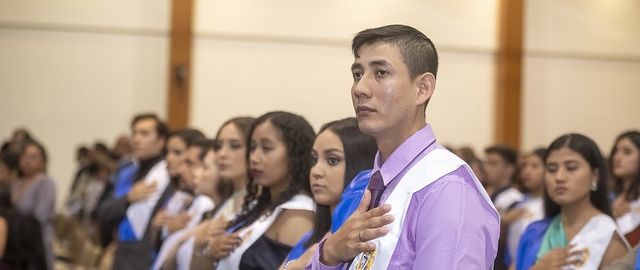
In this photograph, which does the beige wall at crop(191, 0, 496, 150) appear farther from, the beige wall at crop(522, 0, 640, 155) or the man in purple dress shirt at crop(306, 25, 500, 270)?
the man in purple dress shirt at crop(306, 25, 500, 270)

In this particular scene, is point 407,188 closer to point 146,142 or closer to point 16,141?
point 146,142

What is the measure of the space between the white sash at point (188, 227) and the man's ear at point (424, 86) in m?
2.85

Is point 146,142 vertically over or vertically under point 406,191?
under

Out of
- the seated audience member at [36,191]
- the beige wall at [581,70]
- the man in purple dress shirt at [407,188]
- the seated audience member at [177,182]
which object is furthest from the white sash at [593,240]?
the beige wall at [581,70]

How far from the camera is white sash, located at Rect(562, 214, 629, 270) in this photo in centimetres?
388

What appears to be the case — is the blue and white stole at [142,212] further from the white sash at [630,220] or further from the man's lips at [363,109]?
the man's lips at [363,109]

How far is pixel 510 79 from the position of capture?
43.0 feet

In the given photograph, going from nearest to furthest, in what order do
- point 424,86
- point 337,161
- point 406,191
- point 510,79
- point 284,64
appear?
point 406,191 → point 424,86 → point 337,161 → point 284,64 → point 510,79

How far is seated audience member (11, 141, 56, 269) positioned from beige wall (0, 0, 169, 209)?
3878 mm

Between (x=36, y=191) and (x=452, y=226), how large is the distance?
6.42 metres

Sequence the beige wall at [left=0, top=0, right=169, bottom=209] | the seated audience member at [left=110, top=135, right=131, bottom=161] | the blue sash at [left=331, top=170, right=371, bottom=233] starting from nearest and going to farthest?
the blue sash at [left=331, top=170, right=371, bottom=233] → the seated audience member at [left=110, top=135, right=131, bottom=161] → the beige wall at [left=0, top=0, right=169, bottom=209]

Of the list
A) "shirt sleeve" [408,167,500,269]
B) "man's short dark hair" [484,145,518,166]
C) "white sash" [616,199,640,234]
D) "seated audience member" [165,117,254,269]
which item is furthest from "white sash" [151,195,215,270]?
"man's short dark hair" [484,145,518,166]

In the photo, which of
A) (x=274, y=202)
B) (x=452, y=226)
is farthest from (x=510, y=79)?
(x=452, y=226)

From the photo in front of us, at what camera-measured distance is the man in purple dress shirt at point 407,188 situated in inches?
83.7
